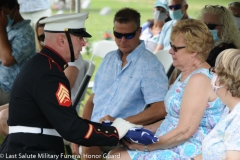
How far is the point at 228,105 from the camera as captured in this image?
288cm

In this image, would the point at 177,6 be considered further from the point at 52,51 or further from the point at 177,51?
the point at 52,51

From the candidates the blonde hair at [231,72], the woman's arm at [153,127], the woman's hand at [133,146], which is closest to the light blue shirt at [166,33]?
Answer: the woman's arm at [153,127]

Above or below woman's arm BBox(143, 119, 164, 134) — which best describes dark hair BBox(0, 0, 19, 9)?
above

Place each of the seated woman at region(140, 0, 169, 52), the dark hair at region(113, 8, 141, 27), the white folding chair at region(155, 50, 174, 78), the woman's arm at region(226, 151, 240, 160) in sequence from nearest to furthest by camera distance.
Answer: the woman's arm at region(226, 151, 240, 160) < the dark hair at region(113, 8, 141, 27) < the white folding chair at region(155, 50, 174, 78) < the seated woman at region(140, 0, 169, 52)

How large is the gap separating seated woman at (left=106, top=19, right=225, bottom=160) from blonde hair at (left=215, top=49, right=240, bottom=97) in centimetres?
35

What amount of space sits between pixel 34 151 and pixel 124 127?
56 cm

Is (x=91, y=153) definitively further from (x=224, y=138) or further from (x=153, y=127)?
(x=224, y=138)

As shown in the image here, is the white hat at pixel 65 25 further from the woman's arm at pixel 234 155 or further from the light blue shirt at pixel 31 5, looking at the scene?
the light blue shirt at pixel 31 5

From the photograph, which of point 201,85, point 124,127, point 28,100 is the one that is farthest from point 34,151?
point 201,85

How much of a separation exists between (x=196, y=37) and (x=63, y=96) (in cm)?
96

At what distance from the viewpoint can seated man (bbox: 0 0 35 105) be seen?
5219mm

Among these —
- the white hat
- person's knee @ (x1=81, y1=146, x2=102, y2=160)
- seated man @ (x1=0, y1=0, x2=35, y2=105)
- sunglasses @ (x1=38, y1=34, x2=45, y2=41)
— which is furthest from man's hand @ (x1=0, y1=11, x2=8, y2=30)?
the white hat

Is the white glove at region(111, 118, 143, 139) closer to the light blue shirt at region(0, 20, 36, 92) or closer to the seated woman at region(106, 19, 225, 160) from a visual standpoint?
the seated woman at region(106, 19, 225, 160)

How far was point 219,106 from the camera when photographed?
128 inches
